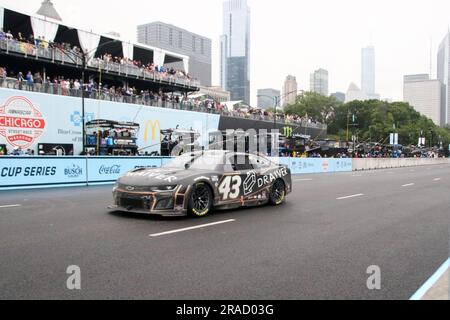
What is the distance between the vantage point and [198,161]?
9.96m

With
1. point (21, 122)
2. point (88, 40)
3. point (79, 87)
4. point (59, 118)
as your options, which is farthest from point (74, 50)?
point (21, 122)

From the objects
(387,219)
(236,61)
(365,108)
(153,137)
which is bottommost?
(387,219)

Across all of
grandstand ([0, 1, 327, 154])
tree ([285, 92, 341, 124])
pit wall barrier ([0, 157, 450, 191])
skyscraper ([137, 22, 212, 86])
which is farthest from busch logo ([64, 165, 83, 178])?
skyscraper ([137, 22, 212, 86])

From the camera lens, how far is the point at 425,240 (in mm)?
7211

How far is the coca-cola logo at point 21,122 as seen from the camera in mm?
27625

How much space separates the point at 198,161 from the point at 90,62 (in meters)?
32.8

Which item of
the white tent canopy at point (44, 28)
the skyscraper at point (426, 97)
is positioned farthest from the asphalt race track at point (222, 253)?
the skyscraper at point (426, 97)

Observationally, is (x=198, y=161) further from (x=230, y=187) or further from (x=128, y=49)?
(x=128, y=49)

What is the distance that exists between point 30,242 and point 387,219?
23.3 feet

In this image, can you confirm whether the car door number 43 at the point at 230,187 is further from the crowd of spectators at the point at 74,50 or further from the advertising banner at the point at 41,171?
the crowd of spectators at the point at 74,50

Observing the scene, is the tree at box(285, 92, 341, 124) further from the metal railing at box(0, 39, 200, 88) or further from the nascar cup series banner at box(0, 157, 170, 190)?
the nascar cup series banner at box(0, 157, 170, 190)

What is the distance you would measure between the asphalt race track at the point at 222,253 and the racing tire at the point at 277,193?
34.6 inches

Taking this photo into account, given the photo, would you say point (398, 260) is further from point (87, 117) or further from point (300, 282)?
point (87, 117)
